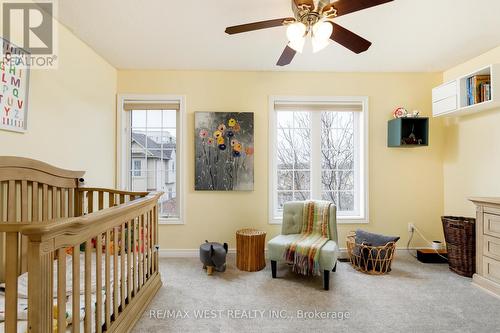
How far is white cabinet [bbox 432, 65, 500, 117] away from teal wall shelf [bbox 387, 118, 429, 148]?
19cm

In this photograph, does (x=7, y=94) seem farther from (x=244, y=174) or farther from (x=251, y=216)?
(x=251, y=216)

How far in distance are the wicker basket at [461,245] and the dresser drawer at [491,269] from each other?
222mm

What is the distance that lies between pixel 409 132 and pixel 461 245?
1307 mm

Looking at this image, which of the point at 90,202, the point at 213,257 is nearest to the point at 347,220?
the point at 213,257

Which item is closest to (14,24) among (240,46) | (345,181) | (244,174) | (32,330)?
(240,46)

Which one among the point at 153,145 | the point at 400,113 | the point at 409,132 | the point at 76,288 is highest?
the point at 400,113

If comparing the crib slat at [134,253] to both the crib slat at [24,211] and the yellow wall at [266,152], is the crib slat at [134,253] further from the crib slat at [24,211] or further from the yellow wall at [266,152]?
the yellow wall at [266,152]

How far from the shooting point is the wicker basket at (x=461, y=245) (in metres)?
2.45

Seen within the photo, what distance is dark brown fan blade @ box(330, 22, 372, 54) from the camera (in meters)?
1.59

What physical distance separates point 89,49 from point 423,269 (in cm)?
414

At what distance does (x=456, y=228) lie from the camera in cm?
252

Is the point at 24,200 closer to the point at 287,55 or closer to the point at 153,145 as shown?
the point at 153,145

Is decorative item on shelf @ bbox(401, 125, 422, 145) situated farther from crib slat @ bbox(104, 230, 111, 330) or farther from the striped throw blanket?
crib slat @ bbox(104, 230, 111, 330)

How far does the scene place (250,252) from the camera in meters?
2.60
